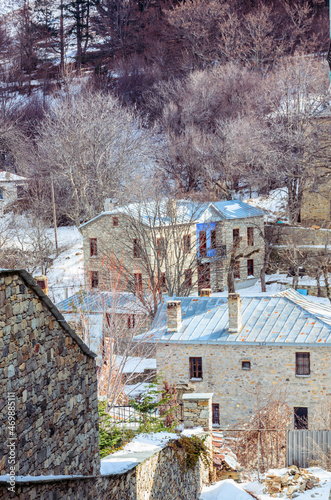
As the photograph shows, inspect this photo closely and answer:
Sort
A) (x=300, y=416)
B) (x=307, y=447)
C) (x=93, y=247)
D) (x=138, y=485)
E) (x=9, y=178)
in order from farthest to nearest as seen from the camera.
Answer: (x=9, y=178) → (x=93, y=247) → (x=300, y=416) → (x=307, y=447) → (x=138, y=485)

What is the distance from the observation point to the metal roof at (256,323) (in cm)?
1905

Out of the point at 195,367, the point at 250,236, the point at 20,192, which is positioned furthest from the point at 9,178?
the point at 195,367

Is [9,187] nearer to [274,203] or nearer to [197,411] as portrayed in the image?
[274,203]

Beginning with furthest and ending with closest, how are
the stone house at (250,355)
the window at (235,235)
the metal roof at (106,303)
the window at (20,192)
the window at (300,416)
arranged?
1. the window at (20,192)
2. the window at (235,235)
3. the metal roof at (106,303)
4. the stone house at (250,355)
5. the window at (300,416)

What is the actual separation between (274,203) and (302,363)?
21883 mm

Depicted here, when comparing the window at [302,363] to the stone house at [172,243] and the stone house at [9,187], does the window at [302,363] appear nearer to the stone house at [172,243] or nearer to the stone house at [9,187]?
the stone house at [172,243]

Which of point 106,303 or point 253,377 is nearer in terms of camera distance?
point 253,377

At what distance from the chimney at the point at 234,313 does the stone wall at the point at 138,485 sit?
6793 mm

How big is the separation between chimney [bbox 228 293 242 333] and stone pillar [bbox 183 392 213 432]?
6.80 m

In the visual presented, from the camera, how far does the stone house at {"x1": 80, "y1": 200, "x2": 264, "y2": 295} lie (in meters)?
28.7

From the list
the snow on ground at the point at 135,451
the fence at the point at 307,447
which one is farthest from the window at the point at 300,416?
the snow on ground at the point at 135,451

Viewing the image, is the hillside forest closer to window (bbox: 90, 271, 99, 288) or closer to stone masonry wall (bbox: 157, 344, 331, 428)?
window (bbox: 90, 271, 99, 288)

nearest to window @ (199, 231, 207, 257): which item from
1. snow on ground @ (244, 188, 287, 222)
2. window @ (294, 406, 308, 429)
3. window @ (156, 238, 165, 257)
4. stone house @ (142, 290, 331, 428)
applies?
window @ (156, 238, 165, 257)

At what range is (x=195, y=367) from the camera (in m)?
19.8
